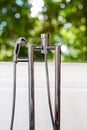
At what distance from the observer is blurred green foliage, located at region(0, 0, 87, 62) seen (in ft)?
4.99

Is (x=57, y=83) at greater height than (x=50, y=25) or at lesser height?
lesser

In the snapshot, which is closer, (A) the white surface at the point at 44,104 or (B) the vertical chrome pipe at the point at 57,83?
(B) the vertical chrome pipe at the point at 57,83

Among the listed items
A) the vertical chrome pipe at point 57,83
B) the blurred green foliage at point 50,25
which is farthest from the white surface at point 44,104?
the blurred green foliage at point 50,25

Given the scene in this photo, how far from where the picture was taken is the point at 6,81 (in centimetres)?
128

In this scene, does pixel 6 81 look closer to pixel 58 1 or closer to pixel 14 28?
pixel 14 28

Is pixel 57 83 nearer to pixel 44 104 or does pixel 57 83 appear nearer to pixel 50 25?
pixel 44 104

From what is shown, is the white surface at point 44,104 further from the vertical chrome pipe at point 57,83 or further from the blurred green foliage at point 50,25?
the blurred green foliage at point 50,25

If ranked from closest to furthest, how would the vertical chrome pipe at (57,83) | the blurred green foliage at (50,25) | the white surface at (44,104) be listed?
the vertical chrome pipe at (57,83), the white surface at (44,104), the blurred green foliage at (50,25)

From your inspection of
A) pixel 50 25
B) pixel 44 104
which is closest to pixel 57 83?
pixel 44 104

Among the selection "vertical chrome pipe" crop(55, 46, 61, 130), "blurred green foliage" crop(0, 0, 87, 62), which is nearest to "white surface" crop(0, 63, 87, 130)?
"vertical chrome pipe" crop(55, 46, 61, 130)

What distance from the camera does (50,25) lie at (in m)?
1.57

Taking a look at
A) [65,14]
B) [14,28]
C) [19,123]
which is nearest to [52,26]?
[65,14]

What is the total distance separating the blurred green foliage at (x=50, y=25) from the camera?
1520 millimetres

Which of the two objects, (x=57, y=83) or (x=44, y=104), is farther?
(x=44, y=104)
